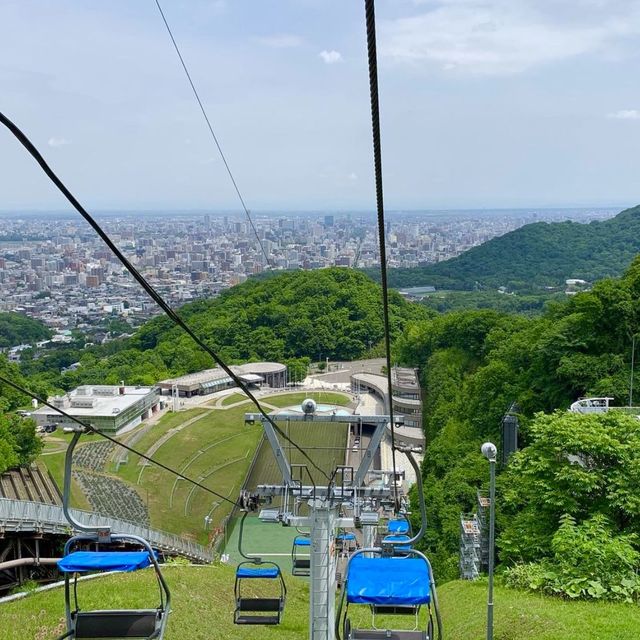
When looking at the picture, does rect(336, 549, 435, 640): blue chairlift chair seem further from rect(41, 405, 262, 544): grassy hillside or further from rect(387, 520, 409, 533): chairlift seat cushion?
rect(41, 405, 262, 544): grassy hillside

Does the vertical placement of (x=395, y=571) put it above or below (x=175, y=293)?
above

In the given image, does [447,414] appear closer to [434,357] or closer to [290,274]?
[434,357]

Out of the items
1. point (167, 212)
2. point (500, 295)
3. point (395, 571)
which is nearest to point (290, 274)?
point (500, 295)

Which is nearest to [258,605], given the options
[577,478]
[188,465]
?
[577,478]

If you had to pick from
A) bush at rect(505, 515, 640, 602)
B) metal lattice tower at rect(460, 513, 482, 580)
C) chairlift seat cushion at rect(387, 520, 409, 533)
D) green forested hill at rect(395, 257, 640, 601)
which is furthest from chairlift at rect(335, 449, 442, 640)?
metal lattice tower at rect(460, 513, 482, 580)

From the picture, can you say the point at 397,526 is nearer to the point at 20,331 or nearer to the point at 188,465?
the point at 188,465

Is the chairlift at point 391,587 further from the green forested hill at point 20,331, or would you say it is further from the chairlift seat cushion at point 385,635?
the green forested hill at point 20,331
